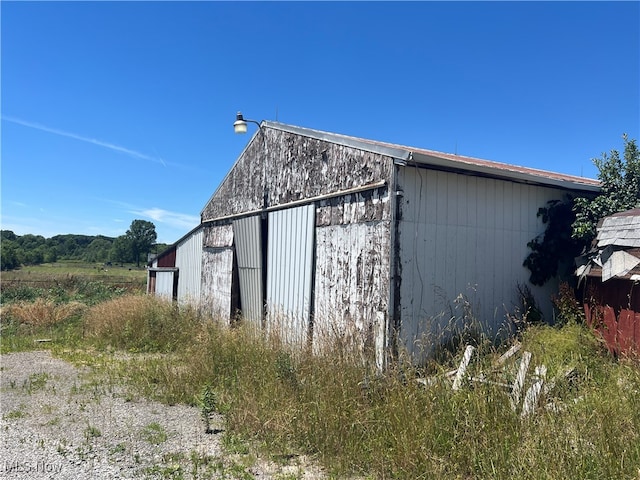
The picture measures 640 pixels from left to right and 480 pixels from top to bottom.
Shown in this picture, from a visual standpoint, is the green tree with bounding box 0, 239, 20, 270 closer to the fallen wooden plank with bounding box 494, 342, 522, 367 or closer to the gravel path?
the gravel path

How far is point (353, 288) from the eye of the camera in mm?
6199

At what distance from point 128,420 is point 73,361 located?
425 centimetres

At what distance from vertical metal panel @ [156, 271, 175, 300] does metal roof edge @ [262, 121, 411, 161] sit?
8.03 metres

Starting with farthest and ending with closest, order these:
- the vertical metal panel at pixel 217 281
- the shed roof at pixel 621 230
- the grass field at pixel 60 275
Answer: the grass field at pixel 60 275, the vertical metal panel at pixel 217 281, the shed roof at pixel 621 230

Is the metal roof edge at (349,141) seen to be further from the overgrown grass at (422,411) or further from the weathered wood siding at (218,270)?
the weathered wood siding at (218,270)

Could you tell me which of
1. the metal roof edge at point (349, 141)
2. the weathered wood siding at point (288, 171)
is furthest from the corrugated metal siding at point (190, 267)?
the metal roof edge at point (349, 141)

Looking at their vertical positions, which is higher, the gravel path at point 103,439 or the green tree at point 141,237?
the green tree at point 141,237

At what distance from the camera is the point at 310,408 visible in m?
4.41

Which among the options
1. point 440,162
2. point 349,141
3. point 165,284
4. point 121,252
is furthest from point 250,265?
point 121,252

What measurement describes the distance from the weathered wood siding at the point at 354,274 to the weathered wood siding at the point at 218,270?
4194 millimetres

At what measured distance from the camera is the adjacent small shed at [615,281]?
5316 millimetres

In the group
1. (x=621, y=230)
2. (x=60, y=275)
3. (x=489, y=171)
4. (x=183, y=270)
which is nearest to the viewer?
(x=621, y=230)

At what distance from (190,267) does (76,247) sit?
76077 mm

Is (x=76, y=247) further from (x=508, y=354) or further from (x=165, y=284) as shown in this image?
(x=508, y=354)
